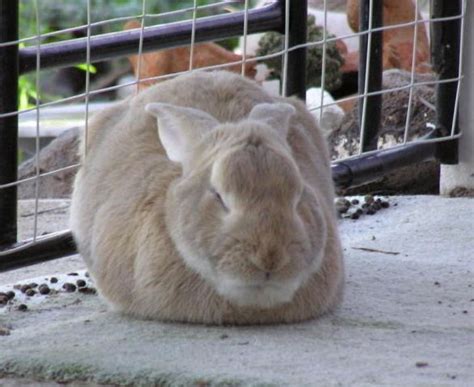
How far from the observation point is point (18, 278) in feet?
16.0

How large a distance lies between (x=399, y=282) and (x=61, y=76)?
22.1 feet

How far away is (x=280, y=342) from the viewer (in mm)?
3652

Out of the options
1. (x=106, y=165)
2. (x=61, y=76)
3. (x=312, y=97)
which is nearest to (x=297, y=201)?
(x=106, y=165)

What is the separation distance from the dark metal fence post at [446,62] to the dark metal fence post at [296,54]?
89 cm

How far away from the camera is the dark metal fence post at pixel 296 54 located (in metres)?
5.31

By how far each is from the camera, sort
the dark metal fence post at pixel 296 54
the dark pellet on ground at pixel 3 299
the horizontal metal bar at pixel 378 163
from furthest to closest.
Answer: the horizontal metal bar at pixel 378 163
the dark metal fence post at pixel 296 54
the dark pellet on ground at pixel 3 299

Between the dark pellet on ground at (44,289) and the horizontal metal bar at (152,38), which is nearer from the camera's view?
the dark pellet on ground at (44,289)

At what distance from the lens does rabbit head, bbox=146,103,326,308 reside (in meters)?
3.46

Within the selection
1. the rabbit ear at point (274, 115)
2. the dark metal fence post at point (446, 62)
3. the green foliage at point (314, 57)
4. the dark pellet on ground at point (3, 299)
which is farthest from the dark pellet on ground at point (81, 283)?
the green foliage at point (314, 57)

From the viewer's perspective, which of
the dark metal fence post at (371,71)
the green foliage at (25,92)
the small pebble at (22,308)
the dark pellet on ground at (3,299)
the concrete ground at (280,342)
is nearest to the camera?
the concrete ground at (280,342)

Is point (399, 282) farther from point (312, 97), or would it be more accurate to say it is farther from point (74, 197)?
point (312, 97)

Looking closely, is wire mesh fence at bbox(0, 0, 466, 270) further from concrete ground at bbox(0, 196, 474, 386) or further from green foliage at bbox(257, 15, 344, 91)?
concrete ground at bbox(0, 196, 474, 386)

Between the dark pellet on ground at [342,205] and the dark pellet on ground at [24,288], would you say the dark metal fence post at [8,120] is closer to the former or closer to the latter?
the dark pellet on ground at [24,288]

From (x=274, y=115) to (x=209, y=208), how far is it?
0.44 meters
